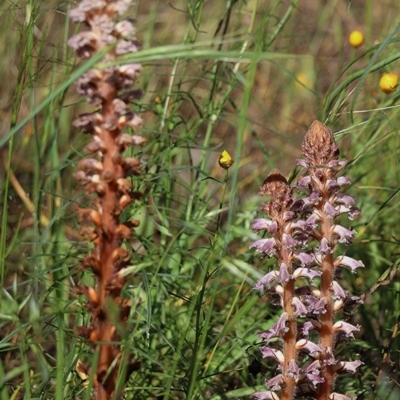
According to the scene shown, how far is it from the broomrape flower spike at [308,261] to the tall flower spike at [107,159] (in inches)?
15.6

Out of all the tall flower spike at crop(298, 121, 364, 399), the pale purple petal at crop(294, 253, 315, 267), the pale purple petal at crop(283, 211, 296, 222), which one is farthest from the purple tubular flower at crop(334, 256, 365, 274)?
the pale purple petal at crop(283, 211, 296, 222)

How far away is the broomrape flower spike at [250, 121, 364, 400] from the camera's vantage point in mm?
1837

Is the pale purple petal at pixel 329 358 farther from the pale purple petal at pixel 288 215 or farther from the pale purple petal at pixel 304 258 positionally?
the pale purple petal at pixel 288 215

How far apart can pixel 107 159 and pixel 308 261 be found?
0.58m

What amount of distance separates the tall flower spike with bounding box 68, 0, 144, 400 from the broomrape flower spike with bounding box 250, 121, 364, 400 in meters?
0.40

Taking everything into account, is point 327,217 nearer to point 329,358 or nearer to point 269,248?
point 269,248

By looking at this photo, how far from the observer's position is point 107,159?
1547 mm

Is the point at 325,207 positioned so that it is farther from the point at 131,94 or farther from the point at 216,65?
the point at 216,65

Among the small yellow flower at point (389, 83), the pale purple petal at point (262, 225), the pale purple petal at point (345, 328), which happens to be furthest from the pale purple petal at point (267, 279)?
the small yellow flower at point (389, 83)

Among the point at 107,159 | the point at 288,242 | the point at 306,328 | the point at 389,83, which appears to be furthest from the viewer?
the point at 389,83

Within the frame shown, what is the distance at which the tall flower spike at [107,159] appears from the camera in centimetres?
153

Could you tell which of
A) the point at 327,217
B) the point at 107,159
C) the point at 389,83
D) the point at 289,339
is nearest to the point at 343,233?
the point at 327,217

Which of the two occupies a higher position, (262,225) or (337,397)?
(262,225)

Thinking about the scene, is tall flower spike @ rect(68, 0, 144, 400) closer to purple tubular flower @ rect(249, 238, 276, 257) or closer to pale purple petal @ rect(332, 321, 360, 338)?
purple tubular flower @ rect(249, 238, 276, 257)
